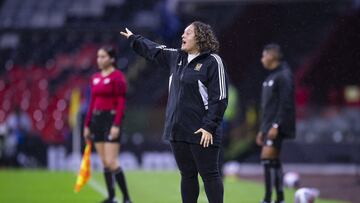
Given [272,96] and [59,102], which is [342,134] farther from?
[272,96]

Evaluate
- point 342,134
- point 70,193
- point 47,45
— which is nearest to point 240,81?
point 342,134

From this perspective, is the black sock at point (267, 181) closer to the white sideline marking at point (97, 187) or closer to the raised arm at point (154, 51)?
the white sideline marking at point (97, 187)

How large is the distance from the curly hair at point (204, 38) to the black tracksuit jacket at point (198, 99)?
78 mm

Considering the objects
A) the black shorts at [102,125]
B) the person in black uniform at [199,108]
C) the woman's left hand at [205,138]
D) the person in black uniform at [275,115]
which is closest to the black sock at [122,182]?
the black shorts at [102,125]

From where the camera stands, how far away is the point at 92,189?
1581cm

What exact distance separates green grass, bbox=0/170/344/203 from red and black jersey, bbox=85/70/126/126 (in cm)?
186

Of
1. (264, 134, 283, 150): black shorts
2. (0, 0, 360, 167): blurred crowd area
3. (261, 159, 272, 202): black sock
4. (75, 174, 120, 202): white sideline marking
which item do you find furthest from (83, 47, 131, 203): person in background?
(0, 0, 360, 167): blurred crowd area

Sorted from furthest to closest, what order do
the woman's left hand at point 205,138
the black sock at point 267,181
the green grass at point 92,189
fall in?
the green grass at point 92,189
the black sock at point 267,181
the woman's left hand at point 205,138

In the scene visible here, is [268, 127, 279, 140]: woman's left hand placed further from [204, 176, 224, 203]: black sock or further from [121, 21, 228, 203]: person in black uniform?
[204, 176, 224, 203]: black sock

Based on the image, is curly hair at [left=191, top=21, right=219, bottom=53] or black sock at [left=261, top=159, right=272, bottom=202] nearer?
curly hair at [left=191, top=21, right=219, bottom=53]

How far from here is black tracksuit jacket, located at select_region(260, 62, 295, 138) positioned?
38.4 ft

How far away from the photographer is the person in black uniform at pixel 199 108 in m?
8.23

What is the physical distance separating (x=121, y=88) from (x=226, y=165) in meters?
10.8

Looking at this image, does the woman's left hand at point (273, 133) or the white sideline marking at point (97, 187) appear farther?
the white sideline marking at point (97, 187)
